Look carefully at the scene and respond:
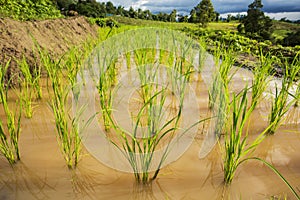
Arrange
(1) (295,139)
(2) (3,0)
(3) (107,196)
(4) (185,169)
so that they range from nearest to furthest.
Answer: (3) (107,196) → (4) (185,169) → (1) (295,139) → (2) (3,0)

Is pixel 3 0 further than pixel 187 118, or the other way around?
pixel 3 0

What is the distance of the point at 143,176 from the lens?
1317 mm

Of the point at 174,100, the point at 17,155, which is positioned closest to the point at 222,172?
the point at 174,100

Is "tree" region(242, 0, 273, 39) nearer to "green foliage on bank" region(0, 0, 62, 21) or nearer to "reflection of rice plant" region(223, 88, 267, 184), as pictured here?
"green foliage on bank" region(0, 0, 62, 21)

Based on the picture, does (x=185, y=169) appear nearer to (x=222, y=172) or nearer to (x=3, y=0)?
(x=222, y=172)

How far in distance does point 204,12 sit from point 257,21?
6.54m

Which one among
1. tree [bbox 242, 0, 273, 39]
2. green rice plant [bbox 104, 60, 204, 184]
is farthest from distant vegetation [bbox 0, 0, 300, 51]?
green rice plant [bbox 104, 60, 204, 184]

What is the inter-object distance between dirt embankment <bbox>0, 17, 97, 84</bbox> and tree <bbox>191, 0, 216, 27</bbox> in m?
13.0

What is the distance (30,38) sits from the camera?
3.78 meters

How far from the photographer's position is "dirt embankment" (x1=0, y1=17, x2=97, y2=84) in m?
3.19

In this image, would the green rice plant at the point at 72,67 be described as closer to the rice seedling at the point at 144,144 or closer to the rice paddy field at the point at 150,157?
the rice paddy field at the point at 150,157

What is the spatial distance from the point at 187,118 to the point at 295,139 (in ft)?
2.82

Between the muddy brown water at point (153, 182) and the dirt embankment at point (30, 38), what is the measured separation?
1.20m

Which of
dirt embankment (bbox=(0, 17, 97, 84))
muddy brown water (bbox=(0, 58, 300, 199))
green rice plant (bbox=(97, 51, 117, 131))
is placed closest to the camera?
muddy brown water (bbox=(0, 58, 300, 199))
